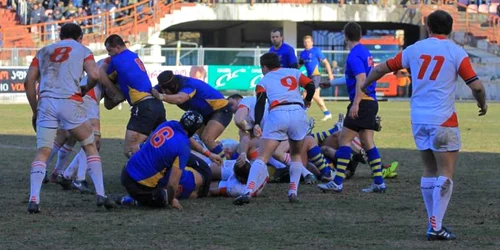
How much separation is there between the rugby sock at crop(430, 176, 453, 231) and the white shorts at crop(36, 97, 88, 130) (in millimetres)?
3805

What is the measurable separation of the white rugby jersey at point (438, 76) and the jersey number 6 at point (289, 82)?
2.59 metres

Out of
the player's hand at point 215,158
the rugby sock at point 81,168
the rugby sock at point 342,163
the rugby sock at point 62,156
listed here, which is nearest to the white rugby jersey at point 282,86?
the player's hand at point 215,158

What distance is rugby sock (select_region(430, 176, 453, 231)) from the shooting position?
8.34 metres

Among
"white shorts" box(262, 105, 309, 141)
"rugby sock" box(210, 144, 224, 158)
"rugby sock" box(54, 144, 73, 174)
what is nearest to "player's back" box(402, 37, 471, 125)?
"white shorts" box(262, 105, 309, 141)

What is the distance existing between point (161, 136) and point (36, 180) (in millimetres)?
1328

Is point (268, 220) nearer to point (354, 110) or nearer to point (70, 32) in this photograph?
point (354, 110)

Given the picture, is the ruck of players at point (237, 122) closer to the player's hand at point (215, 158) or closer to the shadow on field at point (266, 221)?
the player's hand at point (215, 158)

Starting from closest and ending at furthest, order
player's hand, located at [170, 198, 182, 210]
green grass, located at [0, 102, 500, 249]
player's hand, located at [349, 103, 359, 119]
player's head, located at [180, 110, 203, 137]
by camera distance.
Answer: green grass, located at [0, 102, 500, 249], player's head, located at [180, 110, 203, 137], player's hand, located at [170, 198, 182, 210], player's hand, located at [349, 103, 359, 119]

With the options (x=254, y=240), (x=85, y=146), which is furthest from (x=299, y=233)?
(x=85, y=146)

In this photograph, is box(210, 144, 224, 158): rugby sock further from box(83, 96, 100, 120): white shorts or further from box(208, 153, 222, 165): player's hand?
box(83, 96, 100, 120): white shorts

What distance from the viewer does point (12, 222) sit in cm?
932

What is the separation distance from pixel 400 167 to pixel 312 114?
1360cm

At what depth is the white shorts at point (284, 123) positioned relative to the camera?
10.8 m

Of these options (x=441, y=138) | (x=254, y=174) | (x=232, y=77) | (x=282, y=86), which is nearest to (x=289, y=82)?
(x=282, y=86)
